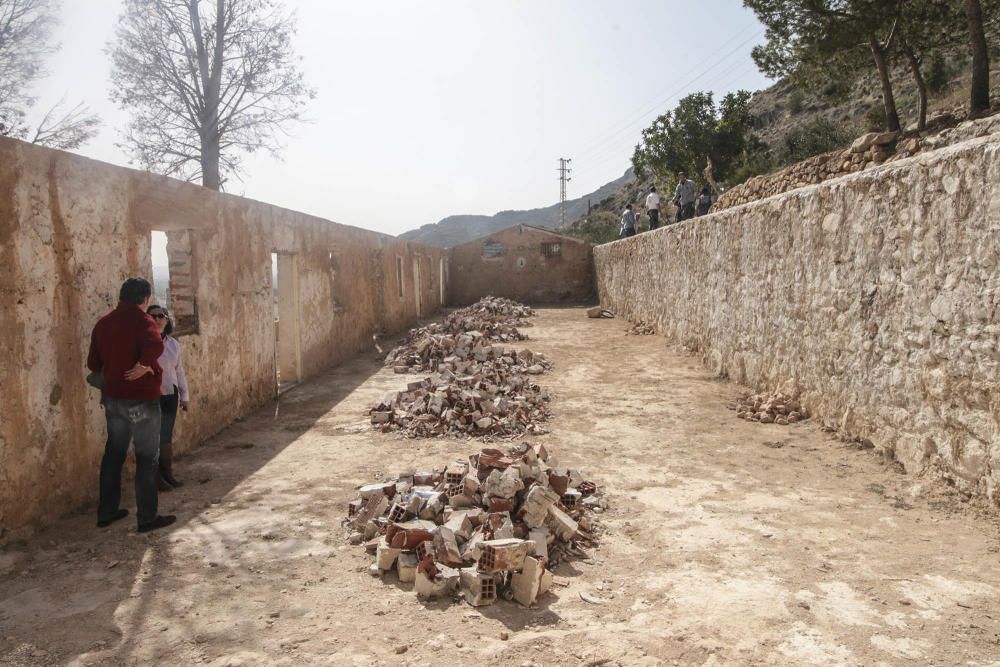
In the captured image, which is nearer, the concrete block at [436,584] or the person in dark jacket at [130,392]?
the concrete block at [436,584]

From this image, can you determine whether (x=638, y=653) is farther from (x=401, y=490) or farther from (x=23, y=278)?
(x=23, y=278)

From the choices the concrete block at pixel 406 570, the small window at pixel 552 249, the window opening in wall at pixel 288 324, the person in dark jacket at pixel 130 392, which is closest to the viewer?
the concrete block at pixel 406 570

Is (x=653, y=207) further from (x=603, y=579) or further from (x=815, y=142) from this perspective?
(x=603, y=579)

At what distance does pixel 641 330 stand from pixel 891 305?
8615 millimetres

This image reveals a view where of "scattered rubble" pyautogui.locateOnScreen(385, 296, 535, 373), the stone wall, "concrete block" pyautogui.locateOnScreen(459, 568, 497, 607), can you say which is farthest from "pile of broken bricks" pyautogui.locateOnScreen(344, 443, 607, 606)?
"scattered rubble" pyautogui.locateOnScreen(385, 296, 535, 373)

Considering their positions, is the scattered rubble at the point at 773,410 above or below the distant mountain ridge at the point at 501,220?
below

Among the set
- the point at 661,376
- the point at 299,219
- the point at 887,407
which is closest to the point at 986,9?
the point at 661,376

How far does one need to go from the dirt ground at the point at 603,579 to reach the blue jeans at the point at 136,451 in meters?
0.19

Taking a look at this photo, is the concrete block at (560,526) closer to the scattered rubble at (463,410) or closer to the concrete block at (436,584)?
the concrete block at (436,584)

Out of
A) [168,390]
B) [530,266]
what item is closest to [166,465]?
[168,390]

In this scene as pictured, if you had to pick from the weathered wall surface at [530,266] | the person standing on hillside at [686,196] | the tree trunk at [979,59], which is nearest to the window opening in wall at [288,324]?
the person standing on hillside at [686,196]

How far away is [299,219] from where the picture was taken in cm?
875

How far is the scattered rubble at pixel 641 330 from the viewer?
42.1ft

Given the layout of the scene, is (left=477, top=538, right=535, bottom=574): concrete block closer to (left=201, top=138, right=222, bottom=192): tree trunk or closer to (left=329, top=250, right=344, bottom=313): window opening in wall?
(left=329, top=250, right=344, bottom=313): window opening in wall
